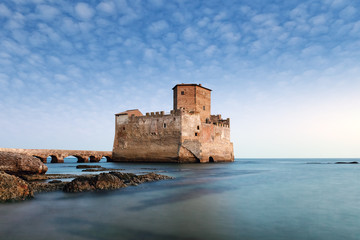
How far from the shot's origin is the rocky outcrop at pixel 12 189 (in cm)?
561

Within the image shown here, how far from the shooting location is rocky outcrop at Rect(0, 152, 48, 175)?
9485 millimetres

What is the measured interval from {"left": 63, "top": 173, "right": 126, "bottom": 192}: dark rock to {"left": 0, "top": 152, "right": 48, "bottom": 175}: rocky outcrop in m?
3.87

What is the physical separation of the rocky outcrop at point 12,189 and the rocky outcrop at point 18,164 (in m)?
4.36

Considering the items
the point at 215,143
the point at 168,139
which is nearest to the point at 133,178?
the point at 168,139

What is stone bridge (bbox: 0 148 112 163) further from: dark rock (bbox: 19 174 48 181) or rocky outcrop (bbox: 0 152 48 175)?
dark rock (bbox: 19 174 48 181)

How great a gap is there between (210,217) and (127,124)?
1238 inches

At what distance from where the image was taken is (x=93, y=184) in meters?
7.67

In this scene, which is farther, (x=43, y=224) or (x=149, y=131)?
(x=149, y=131)

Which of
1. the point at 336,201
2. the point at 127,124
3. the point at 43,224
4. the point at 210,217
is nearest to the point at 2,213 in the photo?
the point at 43,224

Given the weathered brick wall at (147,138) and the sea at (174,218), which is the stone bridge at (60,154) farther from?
the sea at (174,218)

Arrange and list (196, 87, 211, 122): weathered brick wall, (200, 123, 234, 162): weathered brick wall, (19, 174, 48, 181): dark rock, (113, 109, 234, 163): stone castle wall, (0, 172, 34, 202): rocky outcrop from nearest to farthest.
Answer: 1. (0, 172, 34, 202): rocky outcrop
2. (19, 174, 48, 181): dark rock
3. (113, 109, 234, 163): stone castle wall
4. (200, 123, 234, 162): weathered brick wall
5. (196, 87, 211, 122): weathered brick wall

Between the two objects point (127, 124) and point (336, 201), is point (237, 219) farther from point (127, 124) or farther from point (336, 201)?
point (127, 124)

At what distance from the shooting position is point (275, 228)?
4125 millimetres

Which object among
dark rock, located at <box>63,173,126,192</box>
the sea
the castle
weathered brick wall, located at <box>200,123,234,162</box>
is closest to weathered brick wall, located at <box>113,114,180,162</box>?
the castle
